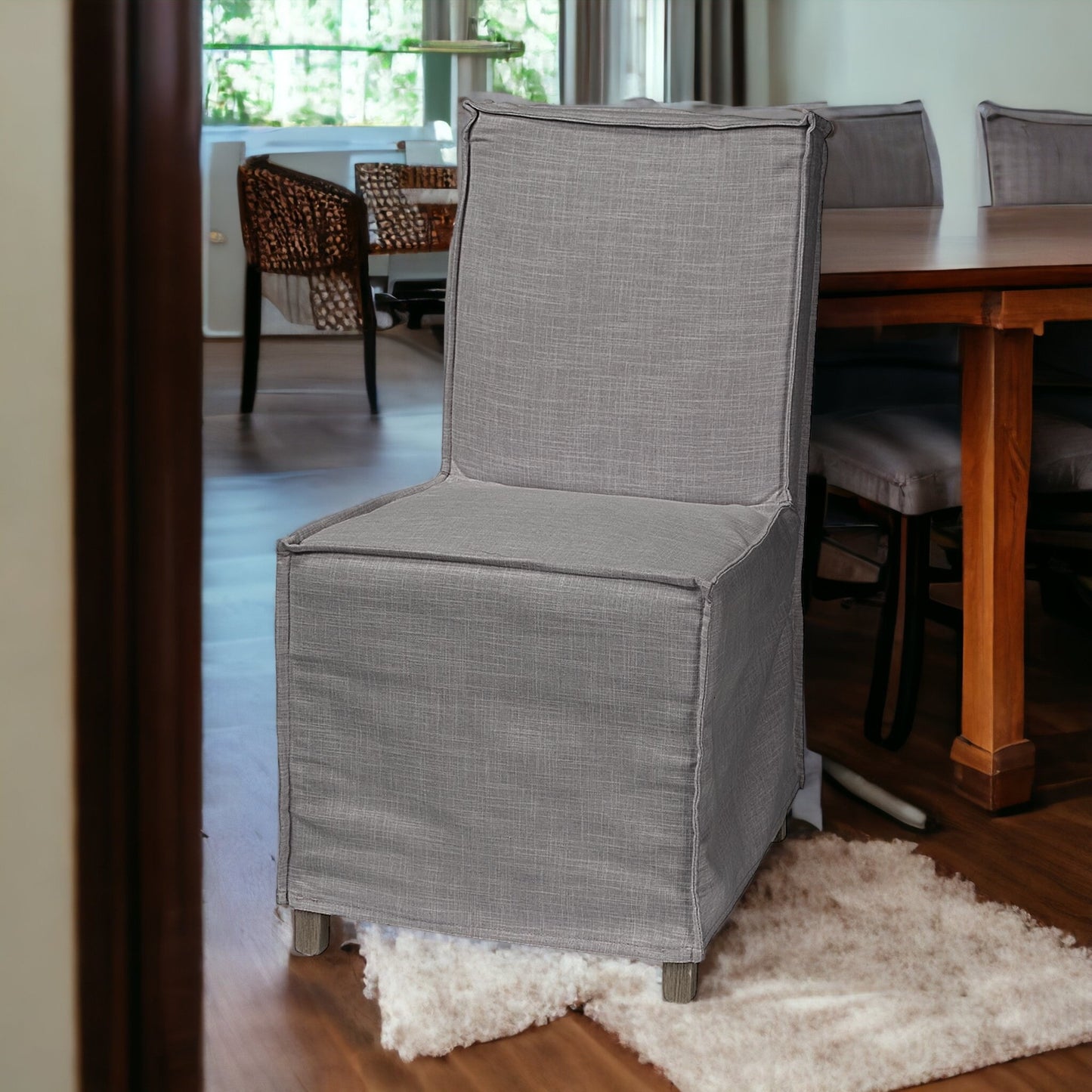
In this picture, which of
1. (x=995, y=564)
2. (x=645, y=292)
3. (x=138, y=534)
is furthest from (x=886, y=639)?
(x=138, y=534)

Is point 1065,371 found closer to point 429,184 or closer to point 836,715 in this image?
point 836,715

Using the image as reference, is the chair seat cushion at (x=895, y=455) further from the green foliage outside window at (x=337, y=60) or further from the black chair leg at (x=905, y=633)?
the green foliage outside window at (x=337, y=60)

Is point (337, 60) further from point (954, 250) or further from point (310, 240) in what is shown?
point (954, 250)

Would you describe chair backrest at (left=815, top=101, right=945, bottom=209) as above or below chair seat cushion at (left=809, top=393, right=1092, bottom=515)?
above

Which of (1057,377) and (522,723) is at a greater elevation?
(1057,377)

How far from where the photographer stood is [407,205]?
4762 millimetres

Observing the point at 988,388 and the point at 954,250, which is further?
the point at 954,250

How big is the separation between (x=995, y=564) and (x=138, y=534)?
57.2 inches

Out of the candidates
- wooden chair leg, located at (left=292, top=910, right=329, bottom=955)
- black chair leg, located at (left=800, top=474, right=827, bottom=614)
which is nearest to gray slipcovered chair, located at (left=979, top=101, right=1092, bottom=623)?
black chair leg, located at (left=800, top=474, right=827, bottom=614)

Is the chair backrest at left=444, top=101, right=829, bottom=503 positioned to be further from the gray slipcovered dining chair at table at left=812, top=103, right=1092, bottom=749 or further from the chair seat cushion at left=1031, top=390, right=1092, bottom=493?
the chair seat cushion at left=1031, top=390, right=1092, bottom=493

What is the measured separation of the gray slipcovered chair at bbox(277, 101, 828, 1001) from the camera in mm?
1179

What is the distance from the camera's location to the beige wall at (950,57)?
4.25 meters

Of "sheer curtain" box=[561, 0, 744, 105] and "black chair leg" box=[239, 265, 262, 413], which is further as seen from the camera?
"sheer curtain" box=[561, 0, 744, 105]

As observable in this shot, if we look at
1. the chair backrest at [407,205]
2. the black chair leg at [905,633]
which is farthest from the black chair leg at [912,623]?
the chair backrest at [407,205]
